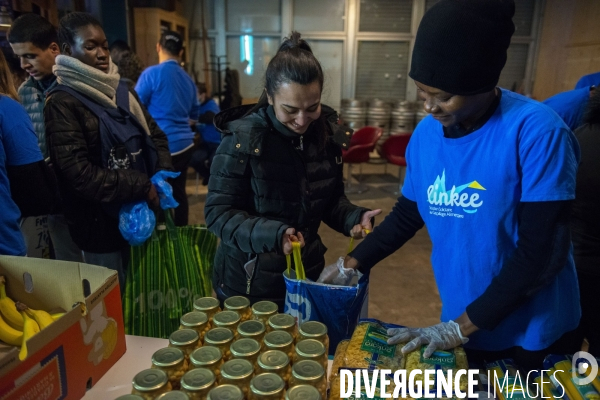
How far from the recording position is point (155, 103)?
351cm

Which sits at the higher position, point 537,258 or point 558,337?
point 537,258

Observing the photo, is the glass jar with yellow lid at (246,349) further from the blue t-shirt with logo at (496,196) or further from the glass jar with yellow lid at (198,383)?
the blue t-shirt with logo at (496,196)

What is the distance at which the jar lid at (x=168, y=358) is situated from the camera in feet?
3.08

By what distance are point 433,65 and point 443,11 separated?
0.12 m

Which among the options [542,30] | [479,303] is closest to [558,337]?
[479,303]

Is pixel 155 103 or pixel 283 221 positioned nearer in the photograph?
pixel 283 221

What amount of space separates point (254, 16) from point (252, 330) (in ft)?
25.7

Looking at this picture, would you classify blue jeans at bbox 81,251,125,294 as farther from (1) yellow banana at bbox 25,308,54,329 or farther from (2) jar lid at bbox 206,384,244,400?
(2) jar lid at bbox 206,384,244,400

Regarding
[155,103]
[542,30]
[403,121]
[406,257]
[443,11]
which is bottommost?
[406,257]

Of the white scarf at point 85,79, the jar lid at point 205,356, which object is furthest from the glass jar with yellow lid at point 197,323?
the white scarf at point 85,79

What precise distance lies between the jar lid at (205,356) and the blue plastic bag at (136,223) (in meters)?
1.10

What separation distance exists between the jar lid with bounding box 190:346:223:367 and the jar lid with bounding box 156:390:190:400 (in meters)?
0.08

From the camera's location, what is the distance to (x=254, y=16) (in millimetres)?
7969

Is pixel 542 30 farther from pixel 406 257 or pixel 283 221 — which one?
pixel 283 221
